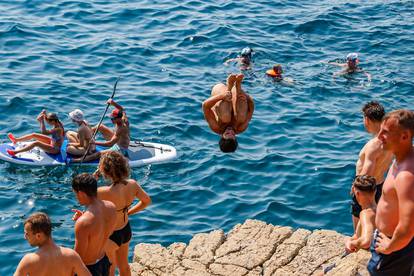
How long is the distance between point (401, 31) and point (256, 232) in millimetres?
13829

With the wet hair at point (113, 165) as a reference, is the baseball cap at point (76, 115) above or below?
below

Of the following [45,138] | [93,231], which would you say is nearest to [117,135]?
[45,138]

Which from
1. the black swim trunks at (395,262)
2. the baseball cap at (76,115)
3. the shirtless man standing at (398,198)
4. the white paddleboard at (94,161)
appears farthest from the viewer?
the white paddleboard at (94,161)

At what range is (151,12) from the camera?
85.5 ft

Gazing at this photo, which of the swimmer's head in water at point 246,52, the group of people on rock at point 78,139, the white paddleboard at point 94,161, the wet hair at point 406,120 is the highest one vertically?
the wet hair at point 406,120

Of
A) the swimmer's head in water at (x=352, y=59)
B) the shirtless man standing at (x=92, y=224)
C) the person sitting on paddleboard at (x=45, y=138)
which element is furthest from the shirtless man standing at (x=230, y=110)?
the swimmer's head in water at (x=352, y=59)

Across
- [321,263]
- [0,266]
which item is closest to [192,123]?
[0,266]

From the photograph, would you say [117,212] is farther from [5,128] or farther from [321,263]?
[5,128]

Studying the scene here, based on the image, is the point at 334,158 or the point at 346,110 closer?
the point at 334,158

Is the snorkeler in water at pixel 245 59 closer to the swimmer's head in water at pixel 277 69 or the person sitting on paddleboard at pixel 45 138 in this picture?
the swimmer's head in water at pixel 277 69

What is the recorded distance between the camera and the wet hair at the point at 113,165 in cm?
913

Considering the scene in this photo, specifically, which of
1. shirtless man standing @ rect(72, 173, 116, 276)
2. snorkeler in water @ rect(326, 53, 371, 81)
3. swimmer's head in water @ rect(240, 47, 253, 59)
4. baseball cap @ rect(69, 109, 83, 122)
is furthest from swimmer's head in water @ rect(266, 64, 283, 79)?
shirtless man standing @ rect(72, 173, 116, 276)

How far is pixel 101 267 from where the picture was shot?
9109 mm

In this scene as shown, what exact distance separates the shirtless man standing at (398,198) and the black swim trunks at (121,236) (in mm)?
3356
